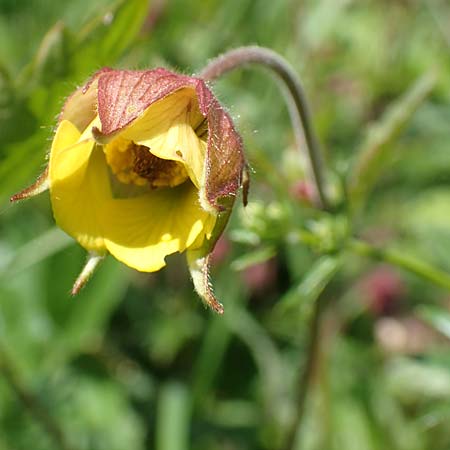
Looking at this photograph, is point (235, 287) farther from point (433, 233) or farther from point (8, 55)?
point (8, 55)

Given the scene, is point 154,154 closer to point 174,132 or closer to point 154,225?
point 174,132

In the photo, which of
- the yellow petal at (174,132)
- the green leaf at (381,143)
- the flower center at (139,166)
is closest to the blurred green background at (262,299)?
the green leaf at (381,143)

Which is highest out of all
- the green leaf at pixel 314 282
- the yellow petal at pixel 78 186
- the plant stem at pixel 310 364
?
the yellow petal at pixel 78 186

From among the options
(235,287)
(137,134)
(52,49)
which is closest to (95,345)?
(235,287)

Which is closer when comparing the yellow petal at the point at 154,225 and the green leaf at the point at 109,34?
the yellow petal at the point at 154,225

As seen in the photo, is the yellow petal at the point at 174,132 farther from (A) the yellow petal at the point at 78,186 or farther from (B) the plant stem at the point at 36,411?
(B) the plant stem at the point at 36,411
